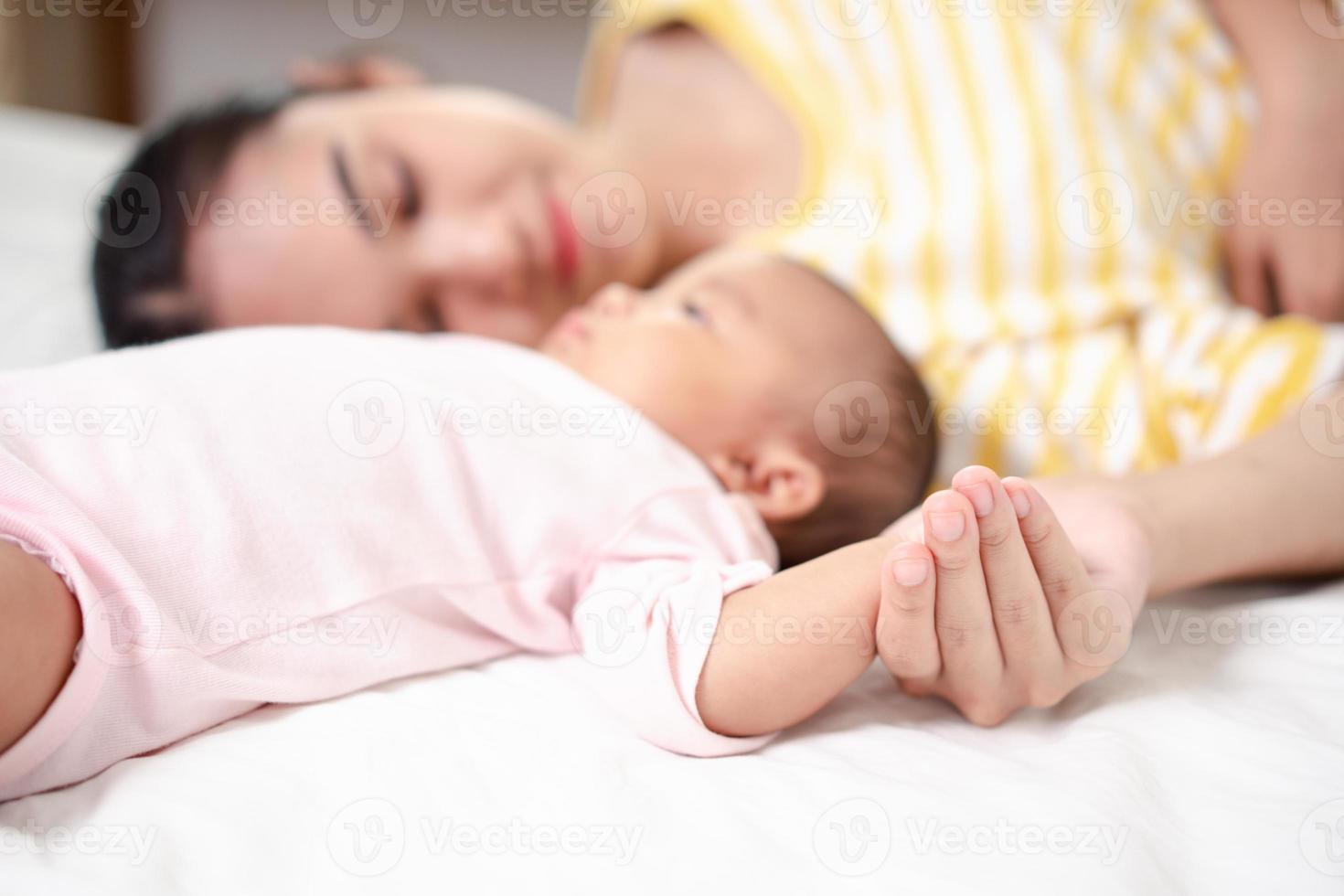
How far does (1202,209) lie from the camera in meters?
1.27

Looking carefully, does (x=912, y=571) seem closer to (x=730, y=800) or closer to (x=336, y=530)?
(x=730, y=800)

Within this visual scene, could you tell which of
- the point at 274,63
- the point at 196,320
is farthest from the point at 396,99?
the point at 274,63

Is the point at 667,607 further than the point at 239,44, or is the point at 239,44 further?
the point at 239,44

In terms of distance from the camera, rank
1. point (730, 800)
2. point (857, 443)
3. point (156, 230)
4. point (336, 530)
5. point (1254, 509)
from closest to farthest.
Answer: point (730, 800), point (336, 530), point (1254, 509), point (857, 443), point (156, 230)

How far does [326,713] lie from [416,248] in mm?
685

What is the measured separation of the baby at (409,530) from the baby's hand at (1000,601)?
0.05 meters

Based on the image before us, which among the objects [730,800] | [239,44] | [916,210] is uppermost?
[239,44]

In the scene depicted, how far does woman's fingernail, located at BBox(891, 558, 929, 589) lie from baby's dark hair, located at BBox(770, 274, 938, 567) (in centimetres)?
30

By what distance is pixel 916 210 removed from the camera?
124cm

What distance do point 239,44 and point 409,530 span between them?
2266mm

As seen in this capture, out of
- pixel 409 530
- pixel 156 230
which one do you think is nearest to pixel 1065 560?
pixel 409 530

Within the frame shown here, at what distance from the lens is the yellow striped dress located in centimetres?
105

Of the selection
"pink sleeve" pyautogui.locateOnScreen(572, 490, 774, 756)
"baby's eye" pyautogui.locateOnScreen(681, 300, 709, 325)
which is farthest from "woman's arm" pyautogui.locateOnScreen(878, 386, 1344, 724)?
"baby's eye" pyautogui.locateOnScreen(681, 300, 709, 325)

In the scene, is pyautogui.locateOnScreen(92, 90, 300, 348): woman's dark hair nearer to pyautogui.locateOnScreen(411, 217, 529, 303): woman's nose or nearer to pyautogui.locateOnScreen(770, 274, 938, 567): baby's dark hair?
pyautogui.locateOnScreen(411, 217, 529, 303): woman's nose
